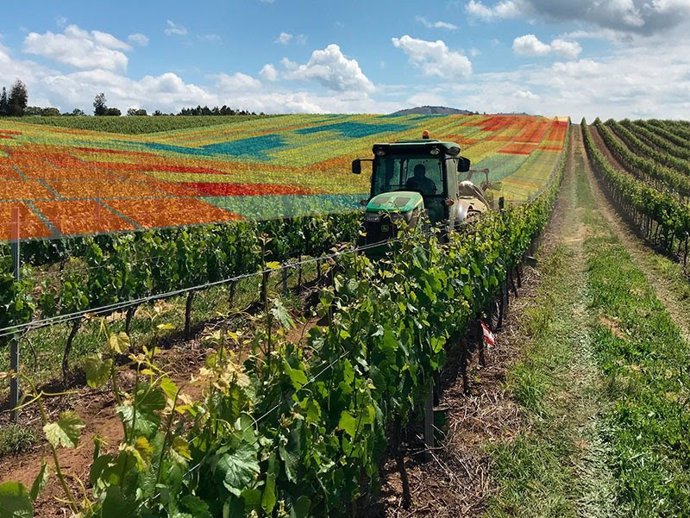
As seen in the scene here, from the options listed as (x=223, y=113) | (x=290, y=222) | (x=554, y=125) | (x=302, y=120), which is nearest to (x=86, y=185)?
(x=290, y=222)

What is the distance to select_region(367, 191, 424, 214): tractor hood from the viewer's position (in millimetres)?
7738

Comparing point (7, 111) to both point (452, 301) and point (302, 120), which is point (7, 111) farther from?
point (452, 301)

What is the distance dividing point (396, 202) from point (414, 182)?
43.1 inches

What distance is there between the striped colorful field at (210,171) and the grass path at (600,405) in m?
6.37

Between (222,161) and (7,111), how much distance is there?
132 ft

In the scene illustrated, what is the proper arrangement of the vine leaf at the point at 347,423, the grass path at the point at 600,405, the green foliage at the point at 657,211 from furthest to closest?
1. the green foliage at the point at 657,211
2. the grass path at the point at 600,405
3. the vine leaf at the point at 347,423

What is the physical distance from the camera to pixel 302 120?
190 feet

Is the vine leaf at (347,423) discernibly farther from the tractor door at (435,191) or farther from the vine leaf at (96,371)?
the tractor door at (435,191)

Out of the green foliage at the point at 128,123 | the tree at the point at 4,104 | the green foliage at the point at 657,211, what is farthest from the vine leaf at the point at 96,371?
the tree at the point at 4,104

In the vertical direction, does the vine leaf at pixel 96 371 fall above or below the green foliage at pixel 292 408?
above

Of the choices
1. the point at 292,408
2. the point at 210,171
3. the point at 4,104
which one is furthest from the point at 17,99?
the point at 292,408

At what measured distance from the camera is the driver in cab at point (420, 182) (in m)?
8.80

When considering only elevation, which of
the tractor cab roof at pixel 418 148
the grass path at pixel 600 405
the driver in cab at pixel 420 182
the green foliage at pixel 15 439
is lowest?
the green foliage at pixel 15 439

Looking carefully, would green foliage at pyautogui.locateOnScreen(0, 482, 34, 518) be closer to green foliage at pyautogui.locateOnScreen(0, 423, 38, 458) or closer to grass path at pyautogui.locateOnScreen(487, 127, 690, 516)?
grass path at pyautogui.locateOnScreen(487, 127, 690, 516)
